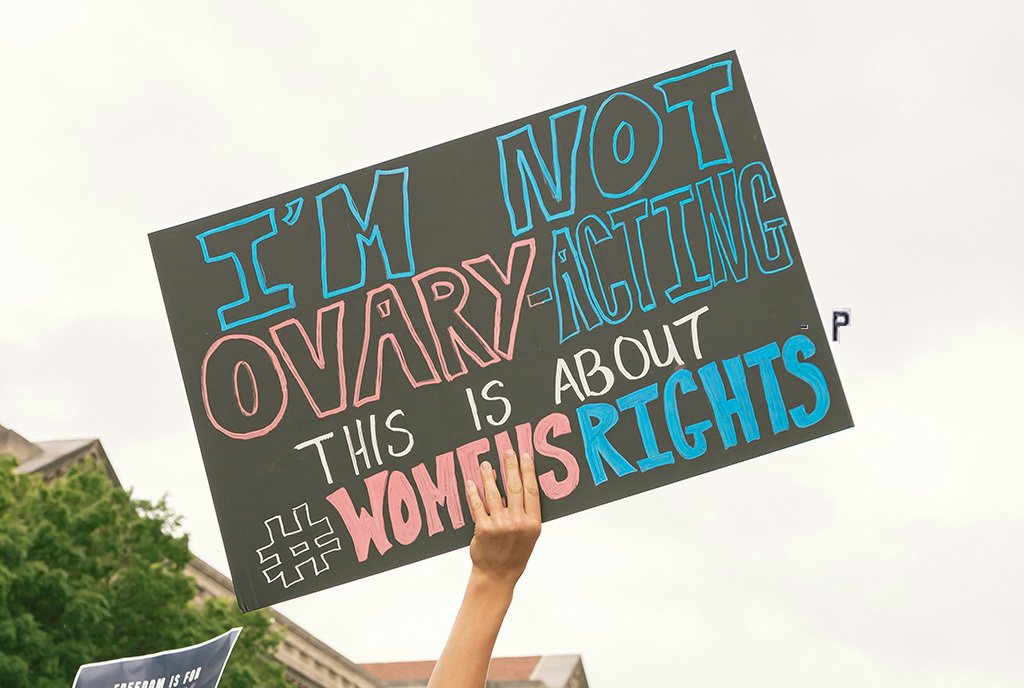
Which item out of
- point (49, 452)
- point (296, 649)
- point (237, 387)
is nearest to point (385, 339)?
point (237, 387)

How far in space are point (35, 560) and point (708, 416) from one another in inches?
713

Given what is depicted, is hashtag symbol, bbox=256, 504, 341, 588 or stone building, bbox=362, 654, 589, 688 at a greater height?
hashtag symbol, bbox=256, 504, 341, 588

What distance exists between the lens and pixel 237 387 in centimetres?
353

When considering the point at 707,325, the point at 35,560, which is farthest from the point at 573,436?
the point at 35,560

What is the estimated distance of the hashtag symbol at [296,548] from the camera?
338cm

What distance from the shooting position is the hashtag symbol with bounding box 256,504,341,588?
338 centimetres

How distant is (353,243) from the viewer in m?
3.67

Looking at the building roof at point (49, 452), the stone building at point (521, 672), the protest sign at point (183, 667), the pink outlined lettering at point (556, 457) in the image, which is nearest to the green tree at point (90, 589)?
the protest sign at point (183, 667)

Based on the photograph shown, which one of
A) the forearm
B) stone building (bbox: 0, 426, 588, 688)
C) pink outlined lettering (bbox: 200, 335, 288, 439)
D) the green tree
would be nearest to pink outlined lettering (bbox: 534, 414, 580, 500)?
the forearm

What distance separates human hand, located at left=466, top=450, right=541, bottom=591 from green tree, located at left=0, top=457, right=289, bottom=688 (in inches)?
647

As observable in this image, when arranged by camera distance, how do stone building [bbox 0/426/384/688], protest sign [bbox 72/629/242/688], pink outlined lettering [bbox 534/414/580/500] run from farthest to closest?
stone building [bbox 0/426/384/688]
protest sign [bbox 72/629/242/688]
pink outlined lettering [bbox 534/414/580/500]

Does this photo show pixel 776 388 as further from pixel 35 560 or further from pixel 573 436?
pixel 35 560

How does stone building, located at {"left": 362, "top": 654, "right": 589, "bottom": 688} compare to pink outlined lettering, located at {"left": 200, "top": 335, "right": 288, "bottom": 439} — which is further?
stone building, located at {"left": 362, "top": 654, "right": 589, "bottom": 688}

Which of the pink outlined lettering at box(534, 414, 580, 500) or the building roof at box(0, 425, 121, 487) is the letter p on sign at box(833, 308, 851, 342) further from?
the building roof at box(0, 425, 121, 487)
